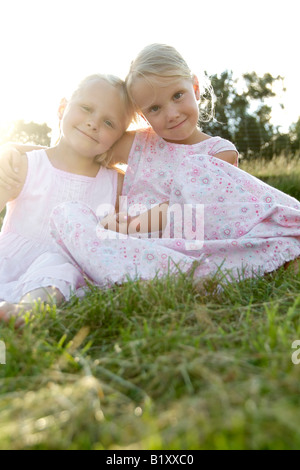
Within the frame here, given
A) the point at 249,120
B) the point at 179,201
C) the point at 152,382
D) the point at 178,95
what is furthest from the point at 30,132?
the point at 249,120

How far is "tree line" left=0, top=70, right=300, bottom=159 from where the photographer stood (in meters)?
17.0

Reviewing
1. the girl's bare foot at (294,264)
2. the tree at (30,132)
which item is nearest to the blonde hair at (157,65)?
the girl's bare foot at (294,264)

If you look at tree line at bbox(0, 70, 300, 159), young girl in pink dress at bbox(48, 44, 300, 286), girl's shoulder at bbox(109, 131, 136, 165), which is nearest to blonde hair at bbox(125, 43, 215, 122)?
young girl in pink dress at bbox(48, 44, 300, 286)

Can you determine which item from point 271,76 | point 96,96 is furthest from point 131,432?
point 271,76

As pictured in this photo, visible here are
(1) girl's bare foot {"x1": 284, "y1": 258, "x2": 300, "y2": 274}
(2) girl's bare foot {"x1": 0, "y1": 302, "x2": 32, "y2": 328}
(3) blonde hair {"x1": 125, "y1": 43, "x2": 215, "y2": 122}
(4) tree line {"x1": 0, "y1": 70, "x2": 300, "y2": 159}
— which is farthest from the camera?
(4) tree line {"x1": 0, "y1": 70, "x2": 300, "y2": 159}

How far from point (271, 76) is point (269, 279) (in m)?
21.8

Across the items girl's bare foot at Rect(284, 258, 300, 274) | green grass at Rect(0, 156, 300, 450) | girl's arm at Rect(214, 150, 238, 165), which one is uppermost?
girl's arm at Rect(214, 150, 238, 165)

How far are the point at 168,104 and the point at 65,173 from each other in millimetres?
639

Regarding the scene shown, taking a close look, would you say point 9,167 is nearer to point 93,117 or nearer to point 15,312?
point 93,117

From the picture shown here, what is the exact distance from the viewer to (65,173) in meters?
2.40

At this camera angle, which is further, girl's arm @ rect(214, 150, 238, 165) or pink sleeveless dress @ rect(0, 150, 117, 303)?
girl's arm @ rect(214, 150, 238, 165)

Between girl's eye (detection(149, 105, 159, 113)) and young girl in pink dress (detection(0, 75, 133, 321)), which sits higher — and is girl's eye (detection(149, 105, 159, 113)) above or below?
above

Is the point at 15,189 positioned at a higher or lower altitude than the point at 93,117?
lower

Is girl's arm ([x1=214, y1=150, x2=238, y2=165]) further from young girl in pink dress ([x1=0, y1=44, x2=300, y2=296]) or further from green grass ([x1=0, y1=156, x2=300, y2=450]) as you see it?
green grass ([x1=0, y1=156, x2=300, y2=450])
